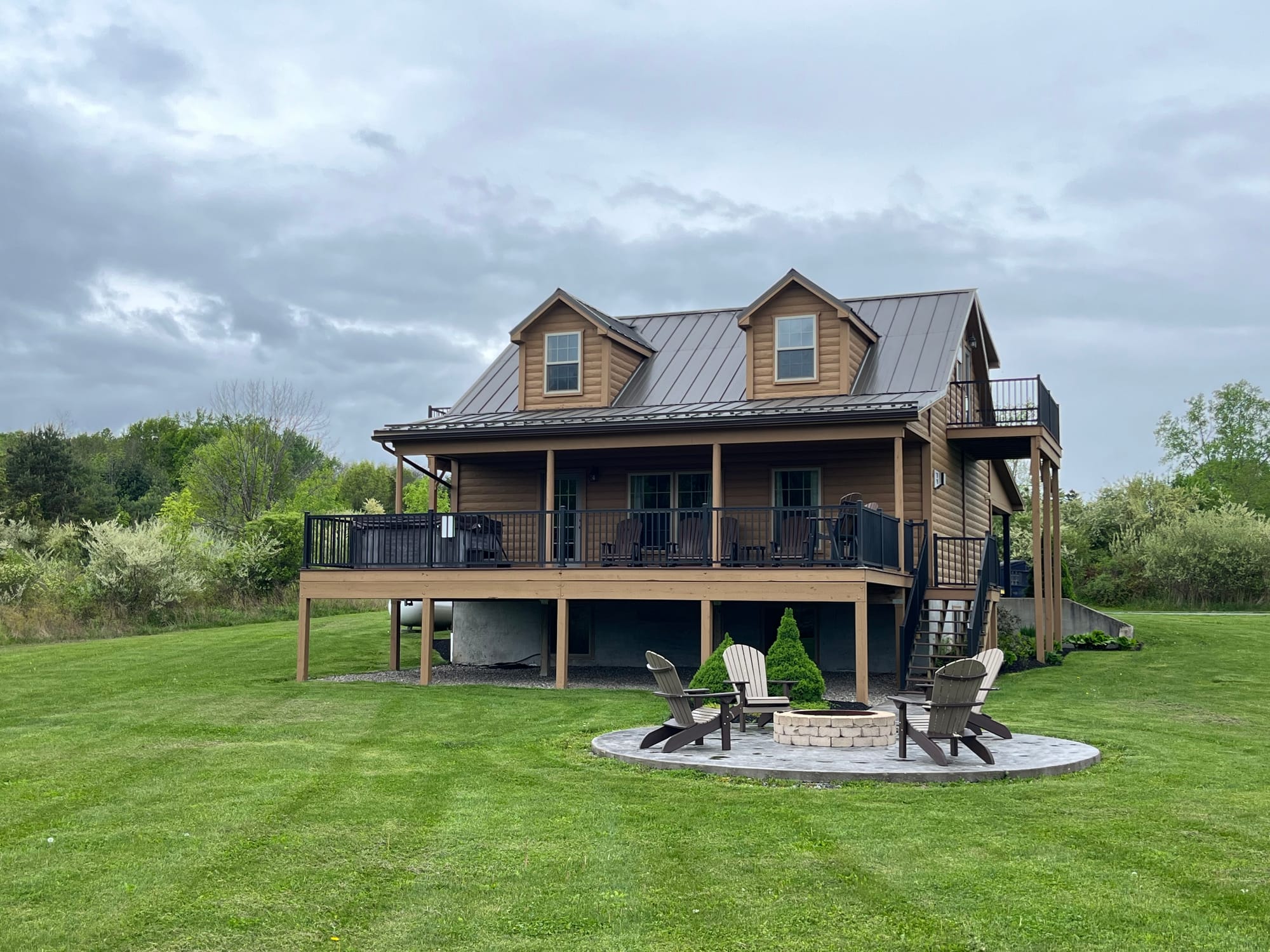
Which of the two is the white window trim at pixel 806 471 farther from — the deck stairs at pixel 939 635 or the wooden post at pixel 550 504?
the wooden post at pixel 550 504

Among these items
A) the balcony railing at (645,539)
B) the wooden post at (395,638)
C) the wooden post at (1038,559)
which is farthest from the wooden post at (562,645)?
the wooden post at (1038,559)

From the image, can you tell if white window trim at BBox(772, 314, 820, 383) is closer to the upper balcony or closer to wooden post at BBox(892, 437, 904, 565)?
the upper balcony

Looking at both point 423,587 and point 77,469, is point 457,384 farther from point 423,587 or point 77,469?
point 423,587

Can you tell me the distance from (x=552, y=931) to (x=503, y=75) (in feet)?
68.3

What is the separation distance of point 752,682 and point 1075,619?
14.2 meters

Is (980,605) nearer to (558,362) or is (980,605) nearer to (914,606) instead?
(914,606)

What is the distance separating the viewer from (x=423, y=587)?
19.1 metres

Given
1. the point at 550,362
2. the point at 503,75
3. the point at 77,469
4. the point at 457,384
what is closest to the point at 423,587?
the point at 550,362

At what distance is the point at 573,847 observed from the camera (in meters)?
7.24

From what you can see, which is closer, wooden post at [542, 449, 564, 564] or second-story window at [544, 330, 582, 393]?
wooden post at [542, 449, 564, 564]

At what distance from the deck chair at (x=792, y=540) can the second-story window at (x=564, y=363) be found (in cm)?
530

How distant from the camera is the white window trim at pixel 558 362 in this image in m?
22.5

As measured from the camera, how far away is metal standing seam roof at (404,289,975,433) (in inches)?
800

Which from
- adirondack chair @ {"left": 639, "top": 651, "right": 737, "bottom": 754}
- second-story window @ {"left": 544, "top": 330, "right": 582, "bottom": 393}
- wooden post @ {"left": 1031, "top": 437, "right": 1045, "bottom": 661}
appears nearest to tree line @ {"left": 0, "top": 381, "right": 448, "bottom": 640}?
second-story window @ {"left": 544, "top": 330, "right": 582, "bottom": 393}
